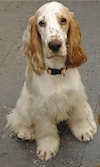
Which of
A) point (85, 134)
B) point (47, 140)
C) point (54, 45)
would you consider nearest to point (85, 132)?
point (85, 134)

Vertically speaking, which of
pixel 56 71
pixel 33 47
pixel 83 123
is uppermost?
pixel 33 47

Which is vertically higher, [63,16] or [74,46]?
[63,16]

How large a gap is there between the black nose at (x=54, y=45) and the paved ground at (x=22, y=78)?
88 centimetres

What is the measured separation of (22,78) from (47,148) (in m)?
0.91

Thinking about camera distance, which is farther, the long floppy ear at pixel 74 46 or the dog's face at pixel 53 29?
the long floppy ear at pixel 74 46

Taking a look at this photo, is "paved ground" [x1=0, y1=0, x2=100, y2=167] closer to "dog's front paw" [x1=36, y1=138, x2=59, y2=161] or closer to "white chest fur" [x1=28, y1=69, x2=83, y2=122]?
"dog's front paw" [x1=36, y1=138, x2=59, y2=161]

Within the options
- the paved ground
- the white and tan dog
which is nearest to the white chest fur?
the white and tan dog

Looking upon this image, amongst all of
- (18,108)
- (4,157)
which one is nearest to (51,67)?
(18,108)

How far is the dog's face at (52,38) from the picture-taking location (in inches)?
110

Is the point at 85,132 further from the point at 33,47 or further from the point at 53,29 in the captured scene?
the point at 53,29

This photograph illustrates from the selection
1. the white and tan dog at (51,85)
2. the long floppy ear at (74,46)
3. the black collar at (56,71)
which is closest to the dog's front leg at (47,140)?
the white and tan dog at (51,85)

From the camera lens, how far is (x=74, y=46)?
9.79 ft

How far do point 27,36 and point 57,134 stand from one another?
801 mm

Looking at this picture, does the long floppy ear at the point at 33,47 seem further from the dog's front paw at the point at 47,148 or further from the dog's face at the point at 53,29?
the dog's front paw at the point at 47,148
